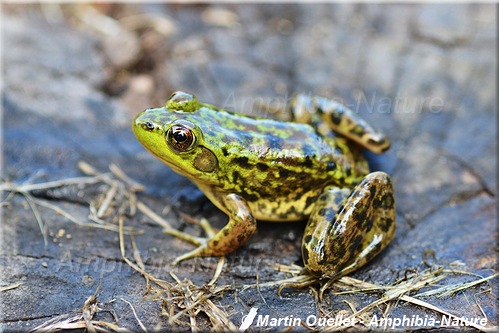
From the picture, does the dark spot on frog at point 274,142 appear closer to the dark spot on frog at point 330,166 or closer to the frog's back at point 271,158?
the frog's back at point 271,158

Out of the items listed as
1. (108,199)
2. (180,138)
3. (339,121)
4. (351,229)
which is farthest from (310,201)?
(108,199)

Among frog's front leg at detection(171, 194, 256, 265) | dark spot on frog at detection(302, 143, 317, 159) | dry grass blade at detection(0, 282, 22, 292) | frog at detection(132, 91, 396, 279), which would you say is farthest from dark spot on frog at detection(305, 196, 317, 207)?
dry grass blade at detection(0, 282, 22, 292)

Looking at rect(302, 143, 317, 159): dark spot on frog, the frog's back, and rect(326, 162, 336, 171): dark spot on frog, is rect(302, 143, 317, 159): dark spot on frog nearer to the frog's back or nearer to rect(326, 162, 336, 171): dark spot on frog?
the frog's back

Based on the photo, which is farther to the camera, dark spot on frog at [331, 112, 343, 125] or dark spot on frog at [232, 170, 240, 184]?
dark spot on frog at [331, 112, 343, 125]

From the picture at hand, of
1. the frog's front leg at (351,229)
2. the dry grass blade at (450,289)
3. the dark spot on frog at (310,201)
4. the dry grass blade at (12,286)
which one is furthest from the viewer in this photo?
the dark spot on frog at (310,201)

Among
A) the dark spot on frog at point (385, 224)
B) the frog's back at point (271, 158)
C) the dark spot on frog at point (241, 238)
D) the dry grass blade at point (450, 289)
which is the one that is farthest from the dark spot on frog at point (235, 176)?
the dry grass blade at point (450, 289)

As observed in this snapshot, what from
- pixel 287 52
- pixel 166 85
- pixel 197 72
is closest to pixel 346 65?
pixel 287 52

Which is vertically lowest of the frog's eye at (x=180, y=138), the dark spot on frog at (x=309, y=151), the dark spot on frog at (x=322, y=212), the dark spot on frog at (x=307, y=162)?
the dark spot on frog at (x=322, y=212)

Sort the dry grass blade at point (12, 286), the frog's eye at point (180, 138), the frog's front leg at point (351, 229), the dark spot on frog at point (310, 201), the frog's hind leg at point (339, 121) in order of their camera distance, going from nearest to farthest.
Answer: the dry grass blade at point (12, 286), the frog's front leg at point (351, 229), the frog's eye at point (180, 138), the dark spot on frog at point (310, 201), the frog's hind leg at point (339, 121)
